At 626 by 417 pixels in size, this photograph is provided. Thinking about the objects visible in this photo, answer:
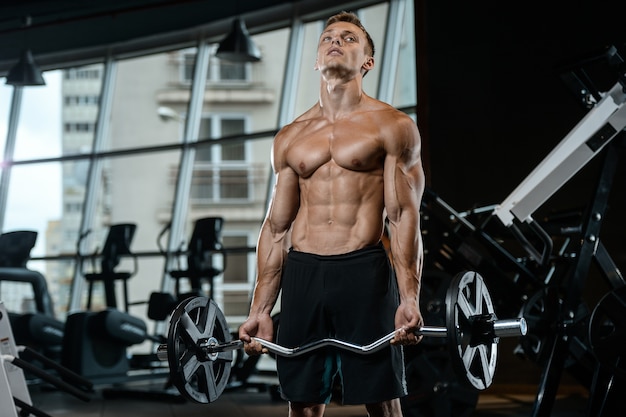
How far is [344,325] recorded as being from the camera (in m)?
2.49

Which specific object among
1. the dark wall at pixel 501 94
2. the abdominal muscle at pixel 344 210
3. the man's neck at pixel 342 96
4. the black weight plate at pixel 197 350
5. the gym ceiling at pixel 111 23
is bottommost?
the black weight plate at pixel 197 350

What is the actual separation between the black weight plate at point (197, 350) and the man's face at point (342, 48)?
76 centimetres

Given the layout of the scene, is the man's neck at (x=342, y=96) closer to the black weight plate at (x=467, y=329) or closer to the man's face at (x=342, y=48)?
the man's face at (x=342, y=48)

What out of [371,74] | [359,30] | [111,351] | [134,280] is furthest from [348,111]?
[134,280]

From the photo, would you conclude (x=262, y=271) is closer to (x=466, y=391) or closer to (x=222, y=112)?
(x=466, y=391)

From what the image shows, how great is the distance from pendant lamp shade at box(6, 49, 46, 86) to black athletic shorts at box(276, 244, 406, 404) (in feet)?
21.2

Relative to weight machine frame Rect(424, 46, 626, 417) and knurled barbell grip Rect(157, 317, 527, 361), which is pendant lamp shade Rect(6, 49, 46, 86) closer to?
weight machine frame Rect(424, 46, 626, 417)

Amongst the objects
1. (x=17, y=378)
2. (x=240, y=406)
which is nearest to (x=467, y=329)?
(x=17, y=378)

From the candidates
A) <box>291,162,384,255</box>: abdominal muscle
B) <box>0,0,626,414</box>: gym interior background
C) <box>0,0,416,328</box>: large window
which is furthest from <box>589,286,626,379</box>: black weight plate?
<box>0,0,416,328</box>: large window

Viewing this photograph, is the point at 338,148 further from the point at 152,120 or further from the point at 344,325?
the point at 152,120

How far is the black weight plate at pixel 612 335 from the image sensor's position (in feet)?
13.0

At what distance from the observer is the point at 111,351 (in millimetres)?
6824

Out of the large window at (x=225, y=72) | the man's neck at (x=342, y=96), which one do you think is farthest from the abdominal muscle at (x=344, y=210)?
the large window at (x=225, y=72)

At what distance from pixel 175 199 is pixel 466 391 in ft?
17.9
